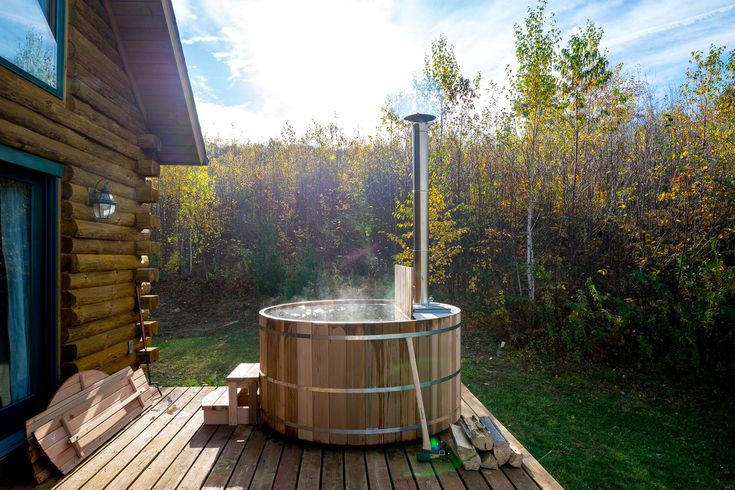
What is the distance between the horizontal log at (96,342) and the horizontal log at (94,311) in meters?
0.16

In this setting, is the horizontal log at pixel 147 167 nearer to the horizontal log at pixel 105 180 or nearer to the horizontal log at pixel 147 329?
the horizontal log at pixel 105 180

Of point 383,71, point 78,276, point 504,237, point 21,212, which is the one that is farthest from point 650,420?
point 383,71

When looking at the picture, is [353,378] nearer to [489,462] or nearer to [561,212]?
[489,462]

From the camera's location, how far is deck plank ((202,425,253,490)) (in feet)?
9.28

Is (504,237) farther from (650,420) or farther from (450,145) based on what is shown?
(650,420)

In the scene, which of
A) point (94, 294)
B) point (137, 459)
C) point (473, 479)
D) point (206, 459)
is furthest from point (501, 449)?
point (94, 294)

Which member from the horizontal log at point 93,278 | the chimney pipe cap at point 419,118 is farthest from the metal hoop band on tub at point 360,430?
the chimney pipe cap at point 419,118

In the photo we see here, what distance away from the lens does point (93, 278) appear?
4.00 m

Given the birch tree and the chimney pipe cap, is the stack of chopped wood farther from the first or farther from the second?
the birch tree

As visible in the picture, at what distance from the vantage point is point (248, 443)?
341 centimetres

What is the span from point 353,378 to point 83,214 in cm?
269

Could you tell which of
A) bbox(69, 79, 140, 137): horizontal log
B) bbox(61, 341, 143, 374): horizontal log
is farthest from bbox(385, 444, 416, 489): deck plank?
bbox(69, 79, 140, 137): horizontal log

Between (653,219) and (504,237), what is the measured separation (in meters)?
2.76

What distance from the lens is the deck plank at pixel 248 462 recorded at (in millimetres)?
2834
